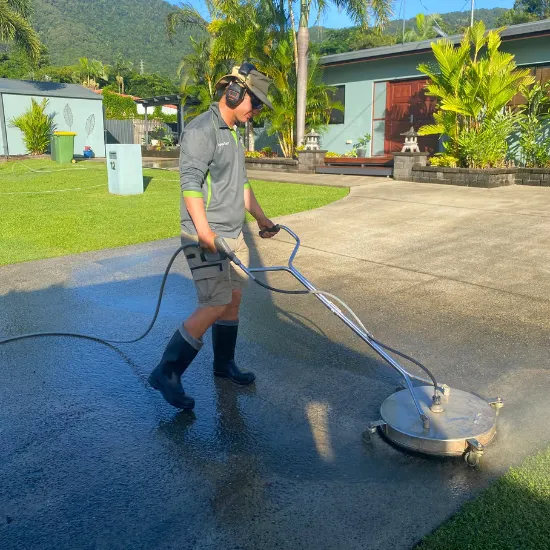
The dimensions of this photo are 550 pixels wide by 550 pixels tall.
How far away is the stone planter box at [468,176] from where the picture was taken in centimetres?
1243

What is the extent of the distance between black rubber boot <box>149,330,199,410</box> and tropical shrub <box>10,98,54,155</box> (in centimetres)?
2464

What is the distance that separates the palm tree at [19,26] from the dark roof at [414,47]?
13.5 metres

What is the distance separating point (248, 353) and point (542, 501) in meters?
2.25

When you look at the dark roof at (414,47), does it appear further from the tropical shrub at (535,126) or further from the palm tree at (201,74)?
the palm tree at (201,74)

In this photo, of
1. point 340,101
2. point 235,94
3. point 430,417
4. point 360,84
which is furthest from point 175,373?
point 340,101

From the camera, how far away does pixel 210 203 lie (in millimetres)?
3334

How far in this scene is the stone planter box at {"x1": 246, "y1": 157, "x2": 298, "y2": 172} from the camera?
17.2 meters

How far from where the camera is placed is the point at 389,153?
17484 mm

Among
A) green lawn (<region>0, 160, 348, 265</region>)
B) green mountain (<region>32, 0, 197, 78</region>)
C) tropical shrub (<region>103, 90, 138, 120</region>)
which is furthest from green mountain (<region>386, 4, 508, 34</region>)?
green mountain (<region>32, 0, 197, 78</region>)

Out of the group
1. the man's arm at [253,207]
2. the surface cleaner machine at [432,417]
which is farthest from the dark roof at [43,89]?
the surface cleaner machine at [432,417]

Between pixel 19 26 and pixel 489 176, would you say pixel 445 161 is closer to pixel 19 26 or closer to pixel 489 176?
pixel 489 176

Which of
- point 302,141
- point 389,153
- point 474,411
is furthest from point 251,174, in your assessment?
point 474,411

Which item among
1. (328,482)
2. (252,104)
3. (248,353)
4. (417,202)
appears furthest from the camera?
(417,202)

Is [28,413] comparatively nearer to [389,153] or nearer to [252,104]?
[252,104]
